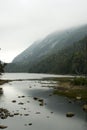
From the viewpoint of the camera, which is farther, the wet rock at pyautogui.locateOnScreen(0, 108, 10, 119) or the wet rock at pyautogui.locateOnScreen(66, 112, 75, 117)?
the wet rock at pyautogui.locateOnScreen(66, 112, 75, 117)

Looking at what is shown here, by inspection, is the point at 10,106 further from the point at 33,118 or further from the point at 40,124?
the point at 40,124

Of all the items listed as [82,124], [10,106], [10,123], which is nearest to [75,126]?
[82,124]

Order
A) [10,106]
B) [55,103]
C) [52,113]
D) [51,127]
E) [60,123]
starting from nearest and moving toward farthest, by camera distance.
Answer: [51,127] < [60,123] < [52,113] < [10,106] < [55,103]

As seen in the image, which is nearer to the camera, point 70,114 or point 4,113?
point 70,114

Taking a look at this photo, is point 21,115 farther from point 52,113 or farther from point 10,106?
point 10,106

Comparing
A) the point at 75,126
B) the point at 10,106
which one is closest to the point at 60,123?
the point at 75,126

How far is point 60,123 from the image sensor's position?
57406 mm

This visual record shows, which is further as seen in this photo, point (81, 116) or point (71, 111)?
point (71, 111)

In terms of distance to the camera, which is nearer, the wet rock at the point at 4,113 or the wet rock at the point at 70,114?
the wet rock at the point at 4,113

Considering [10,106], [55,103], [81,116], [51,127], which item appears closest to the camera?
[51,127]

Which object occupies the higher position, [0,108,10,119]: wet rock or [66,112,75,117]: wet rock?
[0,108,10,119]: wet rock

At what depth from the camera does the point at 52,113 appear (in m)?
68.1

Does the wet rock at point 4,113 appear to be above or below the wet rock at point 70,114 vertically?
above

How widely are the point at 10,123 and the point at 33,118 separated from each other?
663 centimetres
